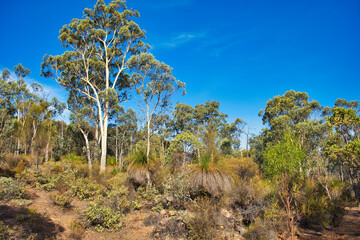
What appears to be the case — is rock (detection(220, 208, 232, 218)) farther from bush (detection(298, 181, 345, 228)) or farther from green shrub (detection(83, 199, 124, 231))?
green shrub (detection(83, 199, 124, 231))

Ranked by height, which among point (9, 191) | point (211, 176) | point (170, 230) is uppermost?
point (211, 176)

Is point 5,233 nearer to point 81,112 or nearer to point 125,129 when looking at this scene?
point 81,112

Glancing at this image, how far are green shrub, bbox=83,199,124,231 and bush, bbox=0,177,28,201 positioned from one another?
2811 millimetres

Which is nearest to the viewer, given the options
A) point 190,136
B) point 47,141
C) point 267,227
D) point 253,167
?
point 267,227

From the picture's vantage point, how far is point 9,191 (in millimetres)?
7664

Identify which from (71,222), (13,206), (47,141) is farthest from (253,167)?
(47,141)

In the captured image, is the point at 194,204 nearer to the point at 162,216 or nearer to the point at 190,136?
the point at 162,216

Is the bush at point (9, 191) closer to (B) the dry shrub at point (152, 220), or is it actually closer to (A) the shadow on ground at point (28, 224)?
(A) the shadow on ground at point (28, 224)

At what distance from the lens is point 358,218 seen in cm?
1098

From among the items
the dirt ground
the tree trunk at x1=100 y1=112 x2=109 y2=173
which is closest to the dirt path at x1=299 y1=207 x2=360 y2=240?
the dirt ground

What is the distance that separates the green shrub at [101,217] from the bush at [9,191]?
281 centimetres

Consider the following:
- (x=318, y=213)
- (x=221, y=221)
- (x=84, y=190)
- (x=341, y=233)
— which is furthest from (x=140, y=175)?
(x=341, y=233)

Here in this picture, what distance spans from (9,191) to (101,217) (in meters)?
3.51

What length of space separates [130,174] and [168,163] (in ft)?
7.45
